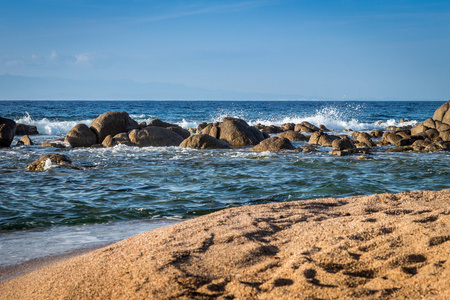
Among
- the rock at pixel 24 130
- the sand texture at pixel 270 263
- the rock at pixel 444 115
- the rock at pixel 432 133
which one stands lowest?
the rock at pixel 24 130

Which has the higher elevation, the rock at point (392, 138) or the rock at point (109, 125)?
the rock at point (109, 125)

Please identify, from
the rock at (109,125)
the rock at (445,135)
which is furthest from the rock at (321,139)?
the rock at (109,125)

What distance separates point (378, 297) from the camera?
8.70 feet

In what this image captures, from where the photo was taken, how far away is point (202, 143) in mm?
15727

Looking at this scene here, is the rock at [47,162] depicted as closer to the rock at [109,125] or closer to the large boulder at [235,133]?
the rock at [109,125]

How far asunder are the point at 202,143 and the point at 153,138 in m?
2.27

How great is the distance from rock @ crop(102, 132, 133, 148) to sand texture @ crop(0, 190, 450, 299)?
12.5 metres

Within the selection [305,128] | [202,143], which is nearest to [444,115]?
[305,128]

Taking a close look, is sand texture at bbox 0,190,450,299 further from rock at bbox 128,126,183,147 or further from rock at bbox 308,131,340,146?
rock at bbox 308,131,340,146

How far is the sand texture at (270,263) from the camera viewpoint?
2.82 m

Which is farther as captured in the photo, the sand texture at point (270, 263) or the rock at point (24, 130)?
the rock at point (24, 130)

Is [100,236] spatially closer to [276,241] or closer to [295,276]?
[276,241]

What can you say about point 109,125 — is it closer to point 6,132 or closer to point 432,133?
point 6,132

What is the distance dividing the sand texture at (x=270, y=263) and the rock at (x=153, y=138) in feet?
40.9
